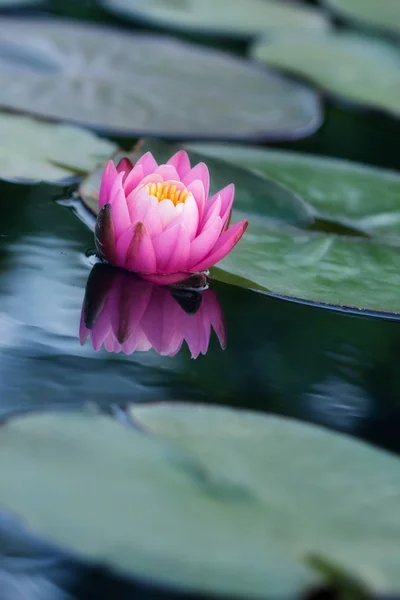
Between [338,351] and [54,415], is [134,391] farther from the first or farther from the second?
[338,351]

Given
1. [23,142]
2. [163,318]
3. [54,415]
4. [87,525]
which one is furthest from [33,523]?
[23,142]

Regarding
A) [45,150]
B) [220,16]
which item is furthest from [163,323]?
[220,16]

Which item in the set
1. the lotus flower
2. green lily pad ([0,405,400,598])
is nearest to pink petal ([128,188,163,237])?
the lotus flower

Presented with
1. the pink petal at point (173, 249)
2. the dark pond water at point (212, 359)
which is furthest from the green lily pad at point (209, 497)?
the pink petal at point (173, 249)

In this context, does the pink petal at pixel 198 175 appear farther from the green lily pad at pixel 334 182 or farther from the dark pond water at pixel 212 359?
the green lily pad at pixel 334 182

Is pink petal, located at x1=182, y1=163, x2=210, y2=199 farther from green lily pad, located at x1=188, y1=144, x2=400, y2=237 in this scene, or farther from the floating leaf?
green lily pad, located at x1=188, y1=144, x2=400, y2=237

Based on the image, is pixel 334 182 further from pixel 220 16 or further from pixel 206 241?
pixel 220 16
